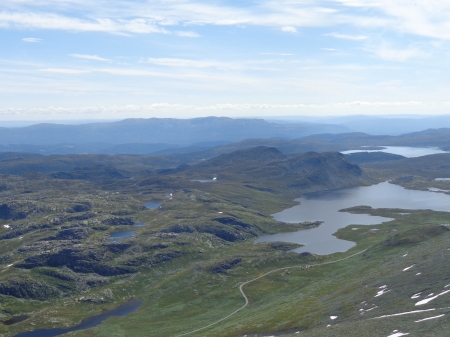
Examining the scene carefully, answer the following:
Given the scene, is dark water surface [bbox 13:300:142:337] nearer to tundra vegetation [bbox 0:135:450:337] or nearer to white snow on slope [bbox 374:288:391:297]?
tundra vegetation [bbox 0:135:450:337]

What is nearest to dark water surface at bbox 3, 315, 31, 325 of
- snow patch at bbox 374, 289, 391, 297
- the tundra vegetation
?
the tundra vegetation

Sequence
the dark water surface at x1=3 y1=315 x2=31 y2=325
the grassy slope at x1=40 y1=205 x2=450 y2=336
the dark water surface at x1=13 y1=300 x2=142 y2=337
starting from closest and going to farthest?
the grassy slope at x1=40 y1=205 x2=450 y2=336 < the dark water surface at x1=13 y1=300 x2=142 y2=337 < the dark water surface at x1=3 y1=315 x2=31 y2=325

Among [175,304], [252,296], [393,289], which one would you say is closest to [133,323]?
[175,304]

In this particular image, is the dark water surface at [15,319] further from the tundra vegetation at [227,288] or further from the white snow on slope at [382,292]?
the white snow on slope at [382,292]

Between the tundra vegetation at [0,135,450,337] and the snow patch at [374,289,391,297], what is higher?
the snow patch at [374,289,391,297]

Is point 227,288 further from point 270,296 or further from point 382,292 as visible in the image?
point 382,292

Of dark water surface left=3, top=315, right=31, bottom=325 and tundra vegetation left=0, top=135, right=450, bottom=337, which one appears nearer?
tundra vegetation left=0, top=135, right=450, bottom=337

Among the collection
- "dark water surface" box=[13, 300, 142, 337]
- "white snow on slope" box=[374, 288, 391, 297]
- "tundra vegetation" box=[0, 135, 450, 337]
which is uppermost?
"white snow on slope" box=[374, 288, 391, 297]

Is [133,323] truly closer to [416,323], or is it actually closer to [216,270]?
[216,270]

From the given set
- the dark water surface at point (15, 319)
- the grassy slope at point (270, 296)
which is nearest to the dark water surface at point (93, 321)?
the grassy slope at point (270, 296)
